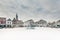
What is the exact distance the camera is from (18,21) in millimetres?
1941

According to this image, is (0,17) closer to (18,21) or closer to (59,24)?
(18,21)

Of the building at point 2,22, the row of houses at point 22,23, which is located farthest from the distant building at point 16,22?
the building at point 2,22

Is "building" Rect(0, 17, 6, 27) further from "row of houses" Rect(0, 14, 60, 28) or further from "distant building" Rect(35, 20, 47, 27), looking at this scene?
"distant building" Rect(35, 20, 47, 27)

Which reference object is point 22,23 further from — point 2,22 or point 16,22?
point 2,22

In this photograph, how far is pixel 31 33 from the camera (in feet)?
6.46

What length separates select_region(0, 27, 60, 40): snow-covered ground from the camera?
1.92 meters

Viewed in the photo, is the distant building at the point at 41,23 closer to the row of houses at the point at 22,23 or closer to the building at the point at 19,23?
the row of houses at the point at 22,23

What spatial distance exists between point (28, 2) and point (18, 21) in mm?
379

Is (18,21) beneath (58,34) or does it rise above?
above

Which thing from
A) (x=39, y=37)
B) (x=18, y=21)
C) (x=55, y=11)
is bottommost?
(x=39, y=37)

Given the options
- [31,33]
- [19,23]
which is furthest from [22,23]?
[31,33]

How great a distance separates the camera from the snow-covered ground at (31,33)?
75.6 inches

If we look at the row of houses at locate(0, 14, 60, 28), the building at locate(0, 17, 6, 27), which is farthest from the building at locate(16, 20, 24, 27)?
the building at locate(0, 17, 6, 27)

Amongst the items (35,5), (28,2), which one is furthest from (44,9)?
(28,2)
